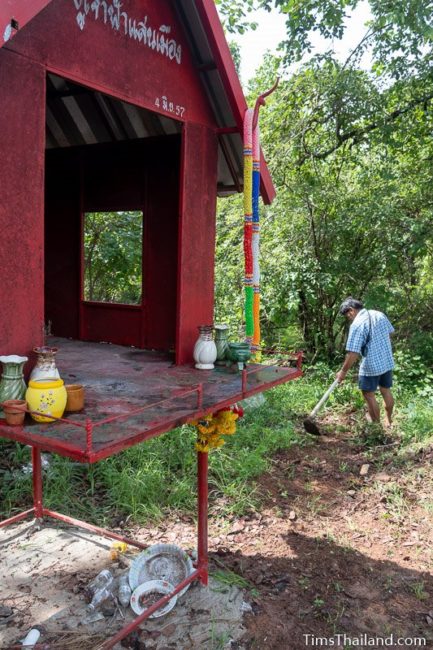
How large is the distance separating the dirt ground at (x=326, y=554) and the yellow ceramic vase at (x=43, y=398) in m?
1.83

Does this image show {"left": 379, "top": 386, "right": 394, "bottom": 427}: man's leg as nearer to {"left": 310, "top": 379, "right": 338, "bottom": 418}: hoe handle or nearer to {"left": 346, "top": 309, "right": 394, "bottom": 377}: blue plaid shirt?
{"left": 346, "top": 309, "right": 394, "bottom": 377}: blue plaid shirt

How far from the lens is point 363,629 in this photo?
146 inches

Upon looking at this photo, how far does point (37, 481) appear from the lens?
4.59 m

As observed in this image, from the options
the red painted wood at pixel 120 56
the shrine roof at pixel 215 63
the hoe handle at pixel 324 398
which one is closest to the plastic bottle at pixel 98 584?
the red painted wood at pixel 120 56

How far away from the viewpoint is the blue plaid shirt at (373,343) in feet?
23.1

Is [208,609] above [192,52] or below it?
below

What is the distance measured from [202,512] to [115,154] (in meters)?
3.43

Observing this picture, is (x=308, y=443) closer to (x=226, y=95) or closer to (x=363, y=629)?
(x=363, y=629)

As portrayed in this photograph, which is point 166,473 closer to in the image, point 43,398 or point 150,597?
point 150,597

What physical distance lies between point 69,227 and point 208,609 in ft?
12.4

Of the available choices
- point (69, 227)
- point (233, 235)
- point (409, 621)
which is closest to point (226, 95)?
point (69, 227)

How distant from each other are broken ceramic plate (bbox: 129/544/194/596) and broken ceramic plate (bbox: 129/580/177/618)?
11cm

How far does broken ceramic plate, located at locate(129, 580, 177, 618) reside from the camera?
3590 mm

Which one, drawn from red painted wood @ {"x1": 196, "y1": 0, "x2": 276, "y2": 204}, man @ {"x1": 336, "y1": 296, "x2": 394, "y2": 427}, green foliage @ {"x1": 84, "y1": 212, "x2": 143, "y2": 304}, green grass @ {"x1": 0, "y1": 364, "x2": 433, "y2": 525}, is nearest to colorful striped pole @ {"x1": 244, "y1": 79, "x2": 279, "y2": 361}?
red painted wood @ {"x1": 196, "y1": 0, "x2": 276, "y2": 204}
